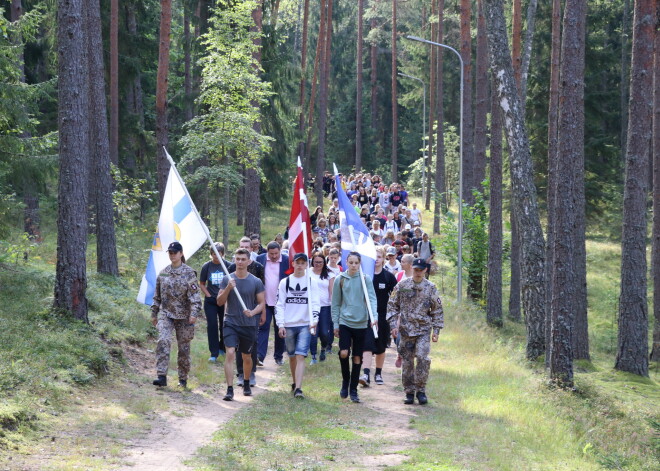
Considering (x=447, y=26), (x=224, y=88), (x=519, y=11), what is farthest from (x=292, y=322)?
(x=447, y=26)

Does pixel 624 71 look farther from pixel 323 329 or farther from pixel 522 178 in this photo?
pixel 323 329

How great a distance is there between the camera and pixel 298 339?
38.0 feet

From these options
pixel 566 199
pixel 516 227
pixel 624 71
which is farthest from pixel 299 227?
pixel 624 71

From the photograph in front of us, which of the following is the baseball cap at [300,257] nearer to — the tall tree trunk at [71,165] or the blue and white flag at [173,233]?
the blue and white flag at [173,233]

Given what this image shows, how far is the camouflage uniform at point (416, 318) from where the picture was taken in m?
11.2

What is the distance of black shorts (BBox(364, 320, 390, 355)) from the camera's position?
40.2 feet

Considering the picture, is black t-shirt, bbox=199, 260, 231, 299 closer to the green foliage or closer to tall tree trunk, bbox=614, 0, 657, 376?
the green foliage

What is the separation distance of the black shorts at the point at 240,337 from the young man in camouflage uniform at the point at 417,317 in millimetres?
1990

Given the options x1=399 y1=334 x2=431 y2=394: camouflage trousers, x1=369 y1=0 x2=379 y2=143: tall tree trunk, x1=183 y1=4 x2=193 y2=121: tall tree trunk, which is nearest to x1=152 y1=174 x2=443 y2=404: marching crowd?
x1=399 y1=334 x2=431 y2=394: camouflage trousers

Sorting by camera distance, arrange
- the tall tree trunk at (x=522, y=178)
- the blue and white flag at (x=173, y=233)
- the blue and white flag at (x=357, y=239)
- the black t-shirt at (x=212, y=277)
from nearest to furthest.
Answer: the blue and white flag at (x=173, y=233) < the blue and white flag at (x=357, y=239) < the black t-shirt at (x=212, y=277) < the tall tree trunk at (x=522, y=178)

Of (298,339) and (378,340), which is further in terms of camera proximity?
(378,340)

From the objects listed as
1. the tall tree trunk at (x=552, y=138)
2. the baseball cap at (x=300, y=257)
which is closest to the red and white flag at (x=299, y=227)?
the baseball cap at (x=300, y=257)

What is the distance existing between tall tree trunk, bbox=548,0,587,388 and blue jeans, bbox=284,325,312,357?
4.34m

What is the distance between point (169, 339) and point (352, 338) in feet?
8.55
